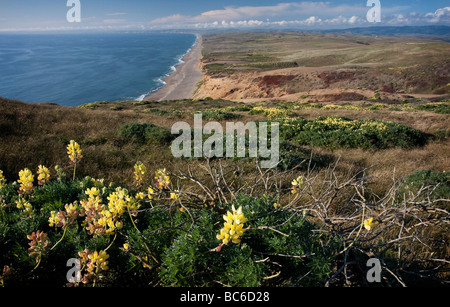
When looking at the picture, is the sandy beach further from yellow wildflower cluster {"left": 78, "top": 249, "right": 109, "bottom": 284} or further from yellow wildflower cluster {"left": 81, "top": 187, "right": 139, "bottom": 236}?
yellow wildflower cluster {"left": 78, "top": 249, "right": 109, "bottom": 284}

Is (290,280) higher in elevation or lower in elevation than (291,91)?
lower

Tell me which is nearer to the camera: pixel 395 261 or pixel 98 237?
pixel 98 237

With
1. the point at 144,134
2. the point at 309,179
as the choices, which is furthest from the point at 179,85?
the point at 309,179

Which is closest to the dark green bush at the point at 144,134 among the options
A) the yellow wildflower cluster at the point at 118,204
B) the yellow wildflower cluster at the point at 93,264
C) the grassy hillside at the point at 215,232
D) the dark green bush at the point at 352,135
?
the grassy hillside at the point at 215,232

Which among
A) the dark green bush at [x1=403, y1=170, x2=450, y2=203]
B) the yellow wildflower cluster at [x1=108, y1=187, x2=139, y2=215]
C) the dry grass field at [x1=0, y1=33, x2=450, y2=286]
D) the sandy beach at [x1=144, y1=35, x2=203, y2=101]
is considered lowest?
the dark green bush at [x1=403, y1=170, x2=450, y2=203]

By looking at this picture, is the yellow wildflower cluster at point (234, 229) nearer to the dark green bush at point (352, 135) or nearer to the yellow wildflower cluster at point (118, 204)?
the yellow wildflower cluster at point (118, 204)

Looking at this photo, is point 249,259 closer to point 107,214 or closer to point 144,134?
point 107,214

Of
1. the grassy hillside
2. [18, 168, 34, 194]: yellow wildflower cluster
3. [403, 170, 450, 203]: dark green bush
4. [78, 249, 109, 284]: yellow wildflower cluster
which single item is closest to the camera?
[78, 249, 109, 284]: yellow wildflower cluster

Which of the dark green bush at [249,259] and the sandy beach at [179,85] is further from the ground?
the sandy beach at [179,85]

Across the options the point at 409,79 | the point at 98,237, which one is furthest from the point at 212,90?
the point at 98,237

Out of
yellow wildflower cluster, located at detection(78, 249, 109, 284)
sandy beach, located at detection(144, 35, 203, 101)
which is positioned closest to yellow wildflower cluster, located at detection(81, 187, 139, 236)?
yellow wildflower cluster, located at detection(78, 249, 109, 284)

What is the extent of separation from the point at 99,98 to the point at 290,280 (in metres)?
64.4
